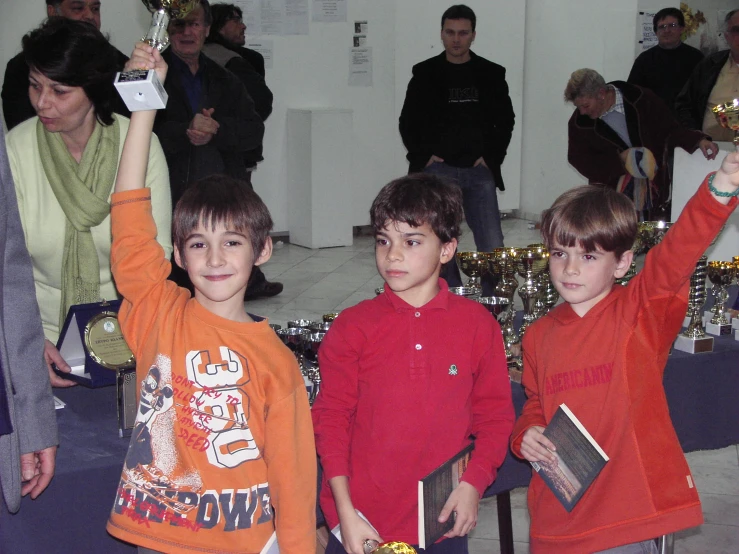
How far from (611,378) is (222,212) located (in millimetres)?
921

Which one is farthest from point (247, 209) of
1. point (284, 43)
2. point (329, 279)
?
point (284, 43)

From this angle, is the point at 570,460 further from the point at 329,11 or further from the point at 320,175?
the point at 329,11

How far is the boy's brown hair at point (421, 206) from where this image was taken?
1956 mm

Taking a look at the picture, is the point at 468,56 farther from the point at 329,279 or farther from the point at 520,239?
the point at 520,239

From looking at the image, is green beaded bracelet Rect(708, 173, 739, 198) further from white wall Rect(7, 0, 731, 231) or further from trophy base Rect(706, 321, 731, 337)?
white wall Rect(7, 0, 731, 231)

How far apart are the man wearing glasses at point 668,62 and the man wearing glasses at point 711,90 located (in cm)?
118

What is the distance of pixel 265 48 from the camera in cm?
824

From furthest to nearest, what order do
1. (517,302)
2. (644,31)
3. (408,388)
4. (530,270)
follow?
(644,31) < (517,302) < (530,270) < (408,388)

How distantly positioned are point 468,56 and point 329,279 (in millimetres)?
2295

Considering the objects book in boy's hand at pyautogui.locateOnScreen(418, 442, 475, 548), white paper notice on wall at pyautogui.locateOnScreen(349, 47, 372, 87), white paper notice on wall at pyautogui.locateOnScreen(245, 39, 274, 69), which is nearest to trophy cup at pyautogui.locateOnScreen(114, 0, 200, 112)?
book in boy's hand at pyautogui.locateOnScreen(418, 442, 475, 548)

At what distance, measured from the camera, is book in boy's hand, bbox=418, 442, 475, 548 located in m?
1.76

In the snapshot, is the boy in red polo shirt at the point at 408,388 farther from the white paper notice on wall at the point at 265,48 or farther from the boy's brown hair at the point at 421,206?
the white paper notice on wall at the point at 265,48

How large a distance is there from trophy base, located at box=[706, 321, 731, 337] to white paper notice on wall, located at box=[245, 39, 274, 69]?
6.12 metres

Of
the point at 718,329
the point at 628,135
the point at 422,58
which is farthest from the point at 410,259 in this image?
the point at 422,58
